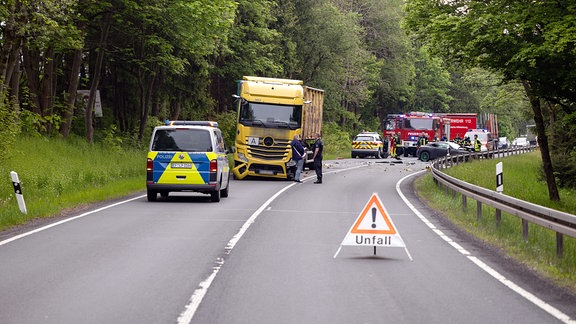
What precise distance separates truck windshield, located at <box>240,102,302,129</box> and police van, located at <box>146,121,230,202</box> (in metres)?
10.8

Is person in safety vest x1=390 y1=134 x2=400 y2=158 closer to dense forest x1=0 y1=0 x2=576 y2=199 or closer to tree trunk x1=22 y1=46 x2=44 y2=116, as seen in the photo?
dense forest x1=0 y1=0 x2=576 y2=199

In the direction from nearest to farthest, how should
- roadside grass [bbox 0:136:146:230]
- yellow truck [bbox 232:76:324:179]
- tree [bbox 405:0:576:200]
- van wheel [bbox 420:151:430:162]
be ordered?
roadside grass [bbox 0:136:146:230], tree [bbox 405:0:576:200], yellow truck [bbox 232:76:324:179], van wheel [bbox 420:151:430:162]

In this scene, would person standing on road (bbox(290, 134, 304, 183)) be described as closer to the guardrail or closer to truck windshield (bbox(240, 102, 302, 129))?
truck windshield (bbox(240, 102, 302, 129))

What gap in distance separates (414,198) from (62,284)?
56.3 ft

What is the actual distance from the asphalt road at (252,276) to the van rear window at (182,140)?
11.6 ft

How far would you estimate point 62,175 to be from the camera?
2348 centimetres

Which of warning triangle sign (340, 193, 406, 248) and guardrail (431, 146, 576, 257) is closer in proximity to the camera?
guardrail (431, 146, 576, 257)

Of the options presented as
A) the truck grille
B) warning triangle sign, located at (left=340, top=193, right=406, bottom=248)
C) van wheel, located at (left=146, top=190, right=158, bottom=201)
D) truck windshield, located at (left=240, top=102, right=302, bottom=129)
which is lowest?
van wheel, located at (left=146, top=190, right=158, bottom=201)

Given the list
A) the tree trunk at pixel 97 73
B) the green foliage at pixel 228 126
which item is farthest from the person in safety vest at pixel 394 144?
the tree trunk at pixel 97 73

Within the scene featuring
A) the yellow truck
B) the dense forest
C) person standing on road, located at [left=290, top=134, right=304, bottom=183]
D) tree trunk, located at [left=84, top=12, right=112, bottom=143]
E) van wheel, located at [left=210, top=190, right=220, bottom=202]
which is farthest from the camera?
tree trunk, located at [left=84, top=12, right=112, bottom=143]

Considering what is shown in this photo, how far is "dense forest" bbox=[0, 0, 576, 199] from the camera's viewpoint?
20.9 meters

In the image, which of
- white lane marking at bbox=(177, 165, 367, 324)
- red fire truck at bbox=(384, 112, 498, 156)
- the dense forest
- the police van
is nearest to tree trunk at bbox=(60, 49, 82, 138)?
the dense forest

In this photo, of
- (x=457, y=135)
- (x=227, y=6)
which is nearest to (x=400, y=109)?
(x=457, y=135)

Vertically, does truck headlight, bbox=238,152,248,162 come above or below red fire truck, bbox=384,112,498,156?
below
